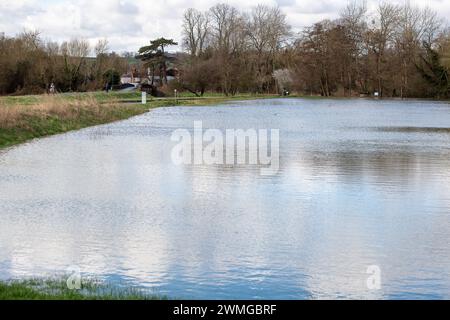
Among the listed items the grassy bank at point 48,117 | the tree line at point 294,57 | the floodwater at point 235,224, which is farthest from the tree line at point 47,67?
the floodwater at point 235,224

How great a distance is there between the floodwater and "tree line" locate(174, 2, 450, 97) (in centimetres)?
6156

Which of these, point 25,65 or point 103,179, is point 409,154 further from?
point 25,65

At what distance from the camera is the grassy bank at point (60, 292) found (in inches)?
267

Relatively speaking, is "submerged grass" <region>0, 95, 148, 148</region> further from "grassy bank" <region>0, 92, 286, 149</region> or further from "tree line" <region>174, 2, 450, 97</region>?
"tree line" <region>174, 2, 450, 97</region>

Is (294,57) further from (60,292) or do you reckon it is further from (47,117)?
(60,292)

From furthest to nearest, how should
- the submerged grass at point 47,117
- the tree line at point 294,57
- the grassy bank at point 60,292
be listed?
the tree line at point 294,57
the submerged grass at point 47,117
the grassy bank at point 60,292

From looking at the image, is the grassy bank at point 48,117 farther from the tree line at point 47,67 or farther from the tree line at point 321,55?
the tree line at point 321,55

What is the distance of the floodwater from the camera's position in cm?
801

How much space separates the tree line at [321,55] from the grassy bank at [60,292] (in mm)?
71116

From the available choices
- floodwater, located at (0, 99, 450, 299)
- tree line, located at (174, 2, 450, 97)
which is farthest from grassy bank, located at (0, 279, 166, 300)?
tree line, located at (174, 2, 450, 97)

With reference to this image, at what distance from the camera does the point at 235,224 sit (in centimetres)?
1101

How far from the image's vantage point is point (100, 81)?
69750 millimetres

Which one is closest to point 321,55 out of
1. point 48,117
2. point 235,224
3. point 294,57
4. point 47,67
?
point 294,57
